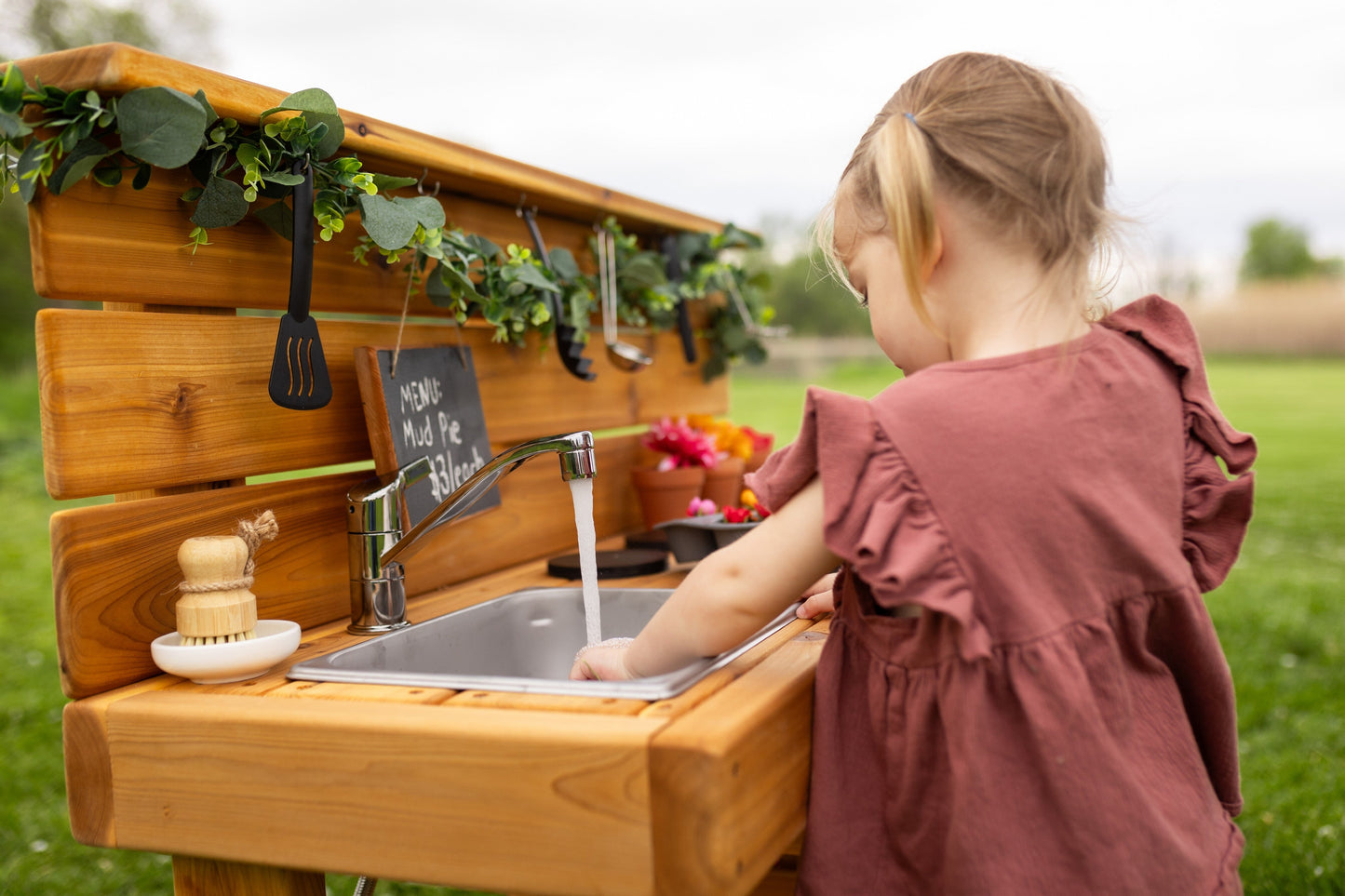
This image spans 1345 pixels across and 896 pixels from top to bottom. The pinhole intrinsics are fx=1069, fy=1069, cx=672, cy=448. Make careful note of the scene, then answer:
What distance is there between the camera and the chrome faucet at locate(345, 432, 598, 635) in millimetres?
1383

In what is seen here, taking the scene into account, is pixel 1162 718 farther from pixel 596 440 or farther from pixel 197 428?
pixel 596 440

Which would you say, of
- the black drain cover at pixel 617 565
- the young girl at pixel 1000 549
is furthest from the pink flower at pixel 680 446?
the young girl at pixel 1000 549

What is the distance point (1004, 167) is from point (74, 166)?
35.7 inches

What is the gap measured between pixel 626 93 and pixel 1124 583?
1519 centimetres

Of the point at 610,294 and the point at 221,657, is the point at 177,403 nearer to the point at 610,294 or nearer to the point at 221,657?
the point at 221,657

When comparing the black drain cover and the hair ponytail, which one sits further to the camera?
the black drain cover

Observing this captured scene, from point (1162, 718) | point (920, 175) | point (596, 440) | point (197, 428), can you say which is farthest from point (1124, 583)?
point (596, 440)

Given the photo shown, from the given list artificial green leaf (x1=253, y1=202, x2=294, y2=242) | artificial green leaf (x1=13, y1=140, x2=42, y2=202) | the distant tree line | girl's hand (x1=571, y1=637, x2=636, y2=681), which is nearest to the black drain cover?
girl's hand (x1=571, y1=637, x2=636, y2=681)

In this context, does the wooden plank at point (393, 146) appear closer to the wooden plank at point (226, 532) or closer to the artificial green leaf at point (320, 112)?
the artificial green leaf at point (320, 112)

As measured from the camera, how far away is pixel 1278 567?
5.51 meters

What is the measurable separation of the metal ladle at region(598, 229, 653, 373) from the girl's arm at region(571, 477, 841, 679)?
1097 mm

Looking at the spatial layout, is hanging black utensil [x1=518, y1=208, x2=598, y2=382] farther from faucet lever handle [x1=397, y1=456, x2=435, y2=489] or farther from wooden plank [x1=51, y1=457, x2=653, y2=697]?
faucet lever handle [x1=397, y1=456, x2=435, y2=489]

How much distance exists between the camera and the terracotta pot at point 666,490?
2.19 m

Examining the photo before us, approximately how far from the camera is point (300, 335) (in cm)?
128
